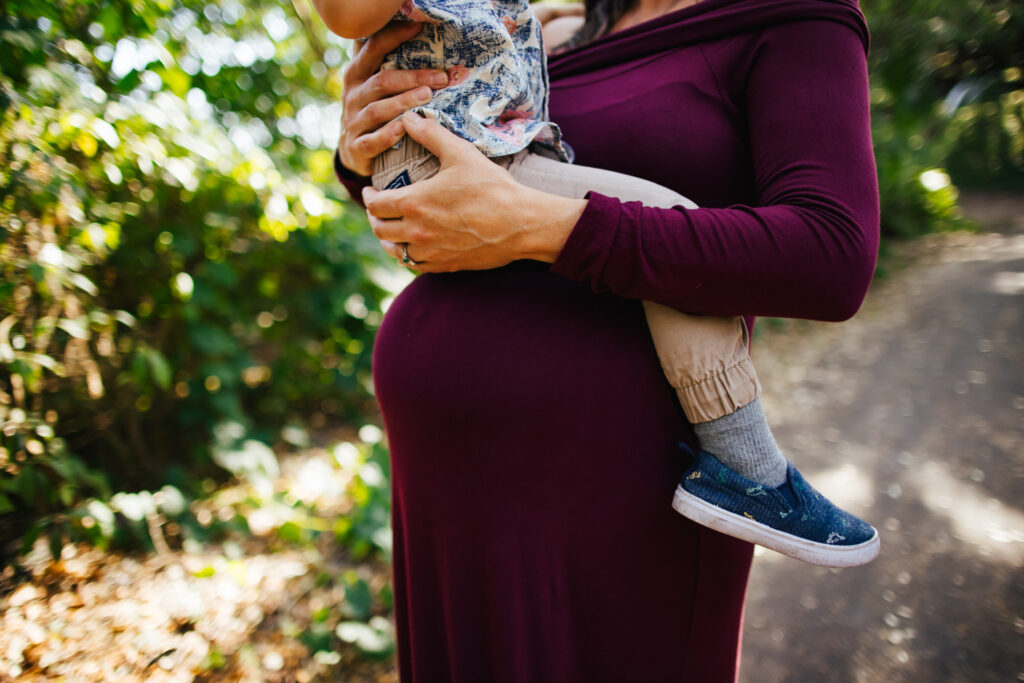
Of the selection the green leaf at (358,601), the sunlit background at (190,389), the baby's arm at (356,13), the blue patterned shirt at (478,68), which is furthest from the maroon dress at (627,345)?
the sunlit background at (190,389)

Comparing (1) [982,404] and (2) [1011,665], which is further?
(1) [982,404]

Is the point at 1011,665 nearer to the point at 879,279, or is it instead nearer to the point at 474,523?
the point at 474,523

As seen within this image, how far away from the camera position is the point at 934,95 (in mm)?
8047

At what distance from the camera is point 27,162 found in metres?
1.67

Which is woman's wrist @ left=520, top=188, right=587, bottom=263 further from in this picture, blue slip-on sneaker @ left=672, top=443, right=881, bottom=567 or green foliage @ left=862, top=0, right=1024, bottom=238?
green foliage @ left=862, top=0, right=1024, bottom=238

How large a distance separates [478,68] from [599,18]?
0.56 meters

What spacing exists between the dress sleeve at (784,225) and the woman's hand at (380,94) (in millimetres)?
455

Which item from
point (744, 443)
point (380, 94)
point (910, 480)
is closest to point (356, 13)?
point (380, 94)

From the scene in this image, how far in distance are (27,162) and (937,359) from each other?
5.96 meters

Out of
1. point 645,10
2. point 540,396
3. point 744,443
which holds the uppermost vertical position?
point 645,10

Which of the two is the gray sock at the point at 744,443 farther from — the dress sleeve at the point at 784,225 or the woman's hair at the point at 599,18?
the woman's hair at the point at 599,18

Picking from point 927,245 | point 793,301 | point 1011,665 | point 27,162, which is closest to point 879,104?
point 927,245

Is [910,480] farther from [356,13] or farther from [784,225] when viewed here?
[356,13]

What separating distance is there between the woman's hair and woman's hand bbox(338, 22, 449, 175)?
0.54m
